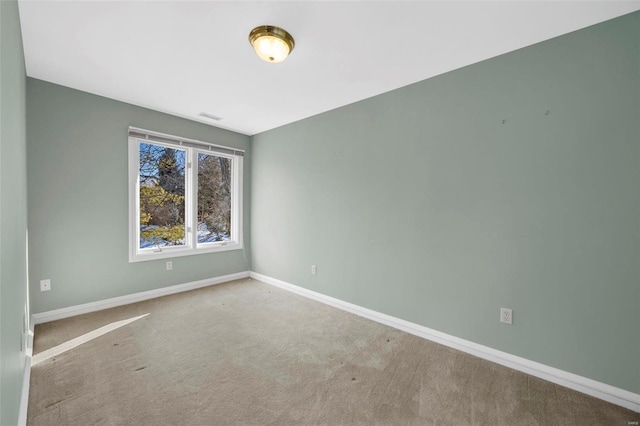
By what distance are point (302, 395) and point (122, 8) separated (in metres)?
2.83

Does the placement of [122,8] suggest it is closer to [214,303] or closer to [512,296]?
[214,303]

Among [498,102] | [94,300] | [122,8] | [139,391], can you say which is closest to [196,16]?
[122,8]

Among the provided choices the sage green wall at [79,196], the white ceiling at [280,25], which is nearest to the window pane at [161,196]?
the sage green wall at [79,196]

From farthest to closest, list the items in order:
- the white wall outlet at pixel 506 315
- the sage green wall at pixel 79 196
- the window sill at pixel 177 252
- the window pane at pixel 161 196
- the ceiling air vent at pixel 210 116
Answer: the ceiling air vent at pixel 210 116 < the window pane at pixel 161 196 < the window sill at pixel 177 252 < the sage green wall at pixel 79 196 < the white wall outlet at pixel 506 315

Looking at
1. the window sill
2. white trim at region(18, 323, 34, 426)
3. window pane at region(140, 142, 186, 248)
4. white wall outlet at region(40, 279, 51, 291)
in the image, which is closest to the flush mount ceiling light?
window pane at region(140, 142, 186, 248)

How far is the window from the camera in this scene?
138 inches

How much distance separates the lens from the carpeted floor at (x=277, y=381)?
1.66m

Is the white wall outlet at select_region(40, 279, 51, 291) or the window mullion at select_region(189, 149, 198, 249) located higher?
the window mullion at select_region(189, 149, 198, 249)

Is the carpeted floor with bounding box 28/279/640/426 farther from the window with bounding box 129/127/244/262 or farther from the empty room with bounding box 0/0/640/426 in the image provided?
the window with bounding box 129/127/244/262

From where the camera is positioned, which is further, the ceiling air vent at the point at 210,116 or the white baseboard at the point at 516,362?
the ceiling air vent at the point at 210,116

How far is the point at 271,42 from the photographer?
200cm

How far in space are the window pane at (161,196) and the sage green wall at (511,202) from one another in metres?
2.22

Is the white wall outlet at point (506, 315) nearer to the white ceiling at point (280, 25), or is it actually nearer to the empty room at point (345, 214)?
the empty room at point (345, 214)

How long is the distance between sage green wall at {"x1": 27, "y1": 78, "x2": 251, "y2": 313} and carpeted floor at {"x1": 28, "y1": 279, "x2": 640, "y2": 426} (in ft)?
1.61
